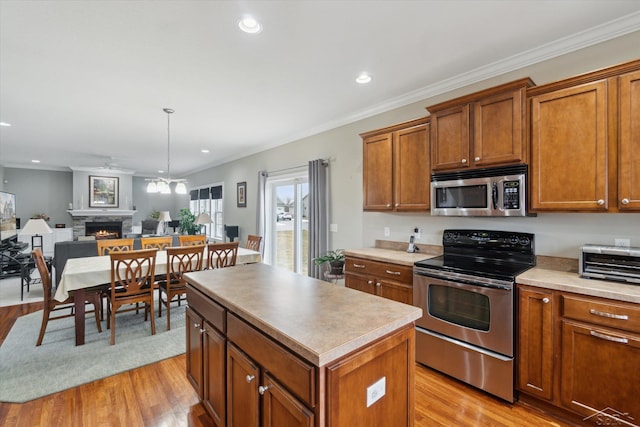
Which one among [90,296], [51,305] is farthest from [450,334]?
[51,305]

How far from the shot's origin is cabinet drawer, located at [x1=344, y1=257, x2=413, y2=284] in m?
2.74

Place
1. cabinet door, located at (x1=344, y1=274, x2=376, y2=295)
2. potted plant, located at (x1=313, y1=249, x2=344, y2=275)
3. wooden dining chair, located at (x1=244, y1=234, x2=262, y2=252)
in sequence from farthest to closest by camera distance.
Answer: wooden dining chair, located at (x1=244, y1=234, x2=262, y2=252)
potted plant, located at (x1=313, y1=249, x2=344, y2=275)
cabinet door, located at (x1=344, y1=274, x2=376, y2=295)

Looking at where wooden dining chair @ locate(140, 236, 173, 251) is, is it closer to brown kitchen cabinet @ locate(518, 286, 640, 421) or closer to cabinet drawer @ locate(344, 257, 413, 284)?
cabinet drawer @ locate(344, 257, 413, 284)

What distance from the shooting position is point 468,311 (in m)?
2.30

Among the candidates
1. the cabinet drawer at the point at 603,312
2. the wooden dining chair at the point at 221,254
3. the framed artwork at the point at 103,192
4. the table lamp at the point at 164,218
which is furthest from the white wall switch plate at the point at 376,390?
the framed artwork at the point at 103,192

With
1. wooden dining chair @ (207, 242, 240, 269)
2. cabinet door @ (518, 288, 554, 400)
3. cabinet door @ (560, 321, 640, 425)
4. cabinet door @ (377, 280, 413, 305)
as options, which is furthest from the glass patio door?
cabinet door @ (560, 321, 640, 425)

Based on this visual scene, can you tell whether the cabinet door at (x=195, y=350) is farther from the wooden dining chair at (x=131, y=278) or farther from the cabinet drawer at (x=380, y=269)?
the cabinet drawer at (x=380, y=269)

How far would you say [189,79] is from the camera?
2.90 metres

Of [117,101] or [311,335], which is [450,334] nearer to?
[311,335]

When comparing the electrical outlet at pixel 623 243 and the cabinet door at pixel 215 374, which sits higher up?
the electrical outlet at pixel 623 243

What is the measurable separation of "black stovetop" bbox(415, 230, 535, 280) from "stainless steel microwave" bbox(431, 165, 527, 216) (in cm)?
32

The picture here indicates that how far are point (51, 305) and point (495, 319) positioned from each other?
4344mm

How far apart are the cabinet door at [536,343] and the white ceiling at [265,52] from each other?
1956 millimetres

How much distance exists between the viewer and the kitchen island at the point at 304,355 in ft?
3.34
